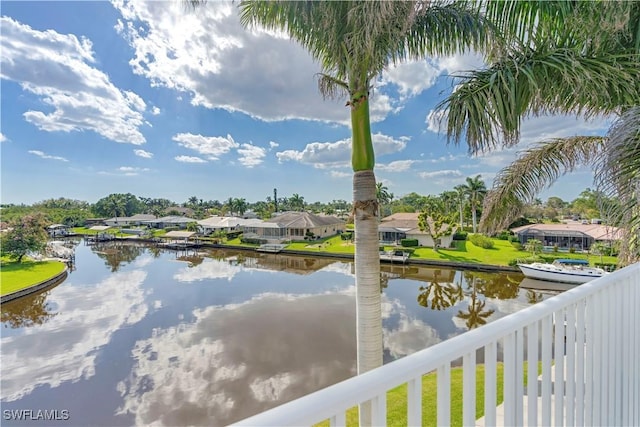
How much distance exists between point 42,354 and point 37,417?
11.6ft

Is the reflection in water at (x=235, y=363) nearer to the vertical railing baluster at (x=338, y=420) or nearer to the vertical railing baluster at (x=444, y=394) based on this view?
the vertical railing baluster at (x=444, y=394)

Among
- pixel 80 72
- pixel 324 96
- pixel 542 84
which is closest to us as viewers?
pixel 542 84

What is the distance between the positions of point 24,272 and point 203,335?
1469cm

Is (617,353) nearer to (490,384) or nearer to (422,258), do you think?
(490,384)

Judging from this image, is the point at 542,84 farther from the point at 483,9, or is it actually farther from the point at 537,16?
the point at 483,9

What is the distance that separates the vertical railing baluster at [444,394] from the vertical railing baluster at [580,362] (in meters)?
0.99

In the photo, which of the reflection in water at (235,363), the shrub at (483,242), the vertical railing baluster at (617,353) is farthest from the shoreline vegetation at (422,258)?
the vertical railing baluster at (617,353)

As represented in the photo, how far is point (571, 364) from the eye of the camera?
1.40 metres

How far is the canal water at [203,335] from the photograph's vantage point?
615 cm

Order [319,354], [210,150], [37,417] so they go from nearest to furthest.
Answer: [37,417]
[319,354]
[210,150]

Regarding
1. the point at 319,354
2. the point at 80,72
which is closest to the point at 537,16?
the point at 319,354

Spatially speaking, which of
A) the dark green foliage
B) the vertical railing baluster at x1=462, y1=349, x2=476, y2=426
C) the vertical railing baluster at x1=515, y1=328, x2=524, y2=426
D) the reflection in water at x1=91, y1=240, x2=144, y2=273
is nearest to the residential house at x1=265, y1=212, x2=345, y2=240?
the reflection in water at x1=91, y1=240, x2=144, y2=273

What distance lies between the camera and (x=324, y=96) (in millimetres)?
3762

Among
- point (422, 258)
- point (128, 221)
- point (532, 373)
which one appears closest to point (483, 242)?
point (422, 258)
